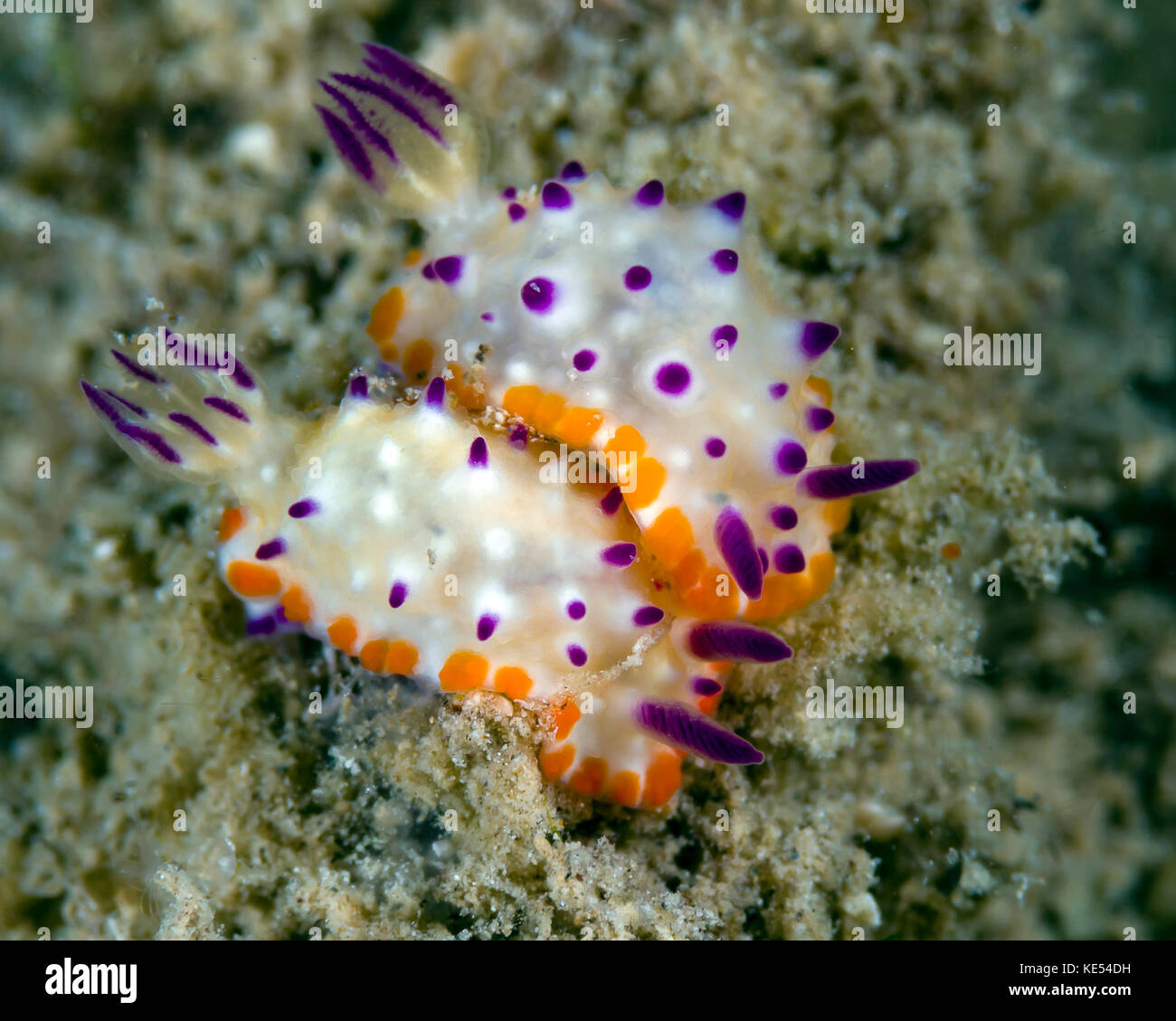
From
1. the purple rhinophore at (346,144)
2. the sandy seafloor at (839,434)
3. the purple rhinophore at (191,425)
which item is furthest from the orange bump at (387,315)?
the purple rhinophore at (191,425)

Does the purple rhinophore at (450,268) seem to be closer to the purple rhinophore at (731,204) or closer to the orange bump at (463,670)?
the purple rhinophore at (731,204)

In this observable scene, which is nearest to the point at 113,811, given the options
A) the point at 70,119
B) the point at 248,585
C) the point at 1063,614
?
the point at 248,585

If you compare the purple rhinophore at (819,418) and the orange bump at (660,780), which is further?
the purple rhinophore at (819,418)

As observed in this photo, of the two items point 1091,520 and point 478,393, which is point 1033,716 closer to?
point 1091,520

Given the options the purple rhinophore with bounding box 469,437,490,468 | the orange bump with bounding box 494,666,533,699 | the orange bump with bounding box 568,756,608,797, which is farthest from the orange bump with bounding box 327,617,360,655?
the orange bump with bounding box 568,756,608,797

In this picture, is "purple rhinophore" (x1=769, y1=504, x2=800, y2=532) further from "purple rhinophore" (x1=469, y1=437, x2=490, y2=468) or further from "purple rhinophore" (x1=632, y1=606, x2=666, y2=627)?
"purple rhinophore" (x1=469, y1=437, x2=490, y2=468)
